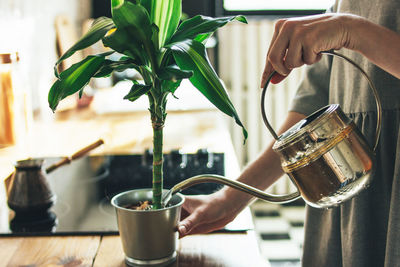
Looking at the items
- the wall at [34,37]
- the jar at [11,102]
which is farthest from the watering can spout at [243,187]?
the wall at [34,37]

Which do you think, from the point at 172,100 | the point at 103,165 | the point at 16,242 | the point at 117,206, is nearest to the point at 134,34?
the point at 117,206

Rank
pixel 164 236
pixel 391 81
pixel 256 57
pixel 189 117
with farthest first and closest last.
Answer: pixel 256 57 → pixel 189 117 → pixel 391 81 → pixel 164 236

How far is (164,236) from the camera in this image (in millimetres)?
806

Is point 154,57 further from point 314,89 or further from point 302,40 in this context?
point 314,89

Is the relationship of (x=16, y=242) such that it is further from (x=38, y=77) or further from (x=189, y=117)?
(x=38, y=77)

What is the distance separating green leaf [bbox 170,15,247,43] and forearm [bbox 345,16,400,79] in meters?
0.17

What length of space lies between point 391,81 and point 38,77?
1.86m

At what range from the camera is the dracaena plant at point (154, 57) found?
68cm

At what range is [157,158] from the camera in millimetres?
815

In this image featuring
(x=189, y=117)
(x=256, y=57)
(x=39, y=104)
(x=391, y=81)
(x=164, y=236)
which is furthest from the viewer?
(x=256, y=57)

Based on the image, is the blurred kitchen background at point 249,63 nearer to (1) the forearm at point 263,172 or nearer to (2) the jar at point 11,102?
(2) the jar at point 11,102

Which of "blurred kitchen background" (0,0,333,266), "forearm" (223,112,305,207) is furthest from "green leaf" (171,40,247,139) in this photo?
"blurred kitchen background" (0,0,333,266)

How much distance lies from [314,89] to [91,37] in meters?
0.57

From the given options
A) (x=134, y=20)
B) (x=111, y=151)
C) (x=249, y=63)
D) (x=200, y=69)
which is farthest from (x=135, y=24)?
(x=249, y=63)
